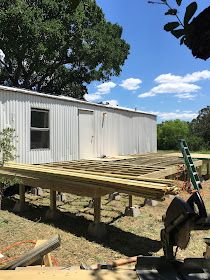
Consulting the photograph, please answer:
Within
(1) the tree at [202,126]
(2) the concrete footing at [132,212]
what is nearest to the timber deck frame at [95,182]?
(2) the concrete footing at [132,212]

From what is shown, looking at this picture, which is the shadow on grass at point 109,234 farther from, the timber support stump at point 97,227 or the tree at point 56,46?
the tree at point 56,46

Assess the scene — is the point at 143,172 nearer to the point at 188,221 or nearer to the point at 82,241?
the point at 82,241

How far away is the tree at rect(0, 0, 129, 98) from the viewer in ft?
73.9

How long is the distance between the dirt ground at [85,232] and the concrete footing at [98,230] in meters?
0.11

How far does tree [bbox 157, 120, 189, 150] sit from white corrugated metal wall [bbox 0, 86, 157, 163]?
14.3m

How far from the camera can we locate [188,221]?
1.56 m

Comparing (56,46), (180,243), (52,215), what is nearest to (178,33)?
(180,243)

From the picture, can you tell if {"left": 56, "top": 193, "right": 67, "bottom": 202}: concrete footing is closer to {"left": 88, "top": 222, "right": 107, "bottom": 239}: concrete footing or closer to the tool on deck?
{"left": 88, "top": 222, "right": 107, "bottom": 239}: concrete footing

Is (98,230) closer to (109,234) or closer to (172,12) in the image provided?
(109,234)

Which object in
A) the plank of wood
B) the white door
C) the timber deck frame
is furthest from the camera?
the white door

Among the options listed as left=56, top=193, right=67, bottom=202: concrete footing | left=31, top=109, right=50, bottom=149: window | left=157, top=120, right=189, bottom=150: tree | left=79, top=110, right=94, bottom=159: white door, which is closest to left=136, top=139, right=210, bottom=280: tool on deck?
left=56, top=193, right=67, bottom=202: concrete footing

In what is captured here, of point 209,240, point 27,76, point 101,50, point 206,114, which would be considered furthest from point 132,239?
point 206,114

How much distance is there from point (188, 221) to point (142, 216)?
7670 mm

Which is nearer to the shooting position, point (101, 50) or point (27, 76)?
point (101, 50)
